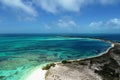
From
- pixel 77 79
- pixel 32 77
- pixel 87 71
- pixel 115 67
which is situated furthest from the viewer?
pixel 115 67

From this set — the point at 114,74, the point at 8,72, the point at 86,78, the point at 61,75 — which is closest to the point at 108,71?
the point at 114,74

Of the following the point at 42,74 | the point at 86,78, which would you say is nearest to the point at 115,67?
the point at 86,78

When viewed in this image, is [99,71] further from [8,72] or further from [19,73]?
[8,72]

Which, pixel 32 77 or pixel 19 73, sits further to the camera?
pixel 19 73

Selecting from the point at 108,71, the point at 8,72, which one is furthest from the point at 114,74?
the point at 8,72

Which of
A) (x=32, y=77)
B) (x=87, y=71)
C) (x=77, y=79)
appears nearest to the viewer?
(x=77, y=79)

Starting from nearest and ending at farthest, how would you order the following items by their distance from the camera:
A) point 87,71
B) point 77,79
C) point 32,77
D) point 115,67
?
point 77,79 → point 32,77 → point 87,71 → point 115,67

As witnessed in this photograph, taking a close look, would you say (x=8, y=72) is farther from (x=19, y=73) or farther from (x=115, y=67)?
(x=115, y=67)

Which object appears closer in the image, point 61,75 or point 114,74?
point 61,75
